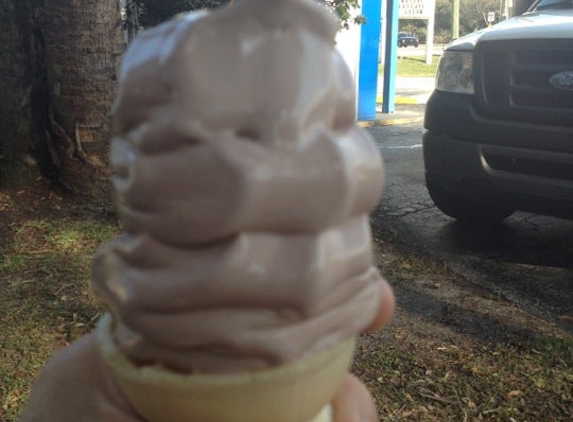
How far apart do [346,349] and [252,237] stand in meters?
0.30

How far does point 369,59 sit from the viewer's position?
11.6m

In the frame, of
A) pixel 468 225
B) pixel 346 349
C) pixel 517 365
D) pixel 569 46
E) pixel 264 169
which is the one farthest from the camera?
pixel 468 225

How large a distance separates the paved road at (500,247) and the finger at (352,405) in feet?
8.49

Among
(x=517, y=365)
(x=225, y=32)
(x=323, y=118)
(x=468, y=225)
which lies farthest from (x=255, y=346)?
(x=468, y=225)

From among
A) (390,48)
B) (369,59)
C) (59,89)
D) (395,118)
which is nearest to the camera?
(59,89)

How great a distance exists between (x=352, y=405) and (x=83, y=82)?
3720 mm

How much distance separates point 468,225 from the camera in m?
5.63

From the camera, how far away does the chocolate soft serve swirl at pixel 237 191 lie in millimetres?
1168

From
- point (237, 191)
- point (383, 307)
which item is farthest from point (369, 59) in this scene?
point (237, 191)

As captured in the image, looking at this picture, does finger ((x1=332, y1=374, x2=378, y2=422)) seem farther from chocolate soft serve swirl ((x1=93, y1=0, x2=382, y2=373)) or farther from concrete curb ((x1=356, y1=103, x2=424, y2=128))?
concrete curb ((x1=356, y1=103, x2=424, y2=128))

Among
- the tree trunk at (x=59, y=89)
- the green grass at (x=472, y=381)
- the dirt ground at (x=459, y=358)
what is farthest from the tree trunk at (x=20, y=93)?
the green grass at (x=472, y=381)

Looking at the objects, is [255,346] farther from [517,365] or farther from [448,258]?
[448,258]

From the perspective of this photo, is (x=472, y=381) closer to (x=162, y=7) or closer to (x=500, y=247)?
(x=500, y=247)

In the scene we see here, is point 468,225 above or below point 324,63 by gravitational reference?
below
